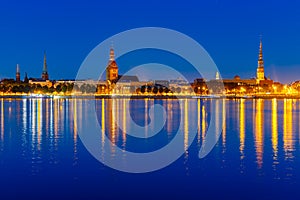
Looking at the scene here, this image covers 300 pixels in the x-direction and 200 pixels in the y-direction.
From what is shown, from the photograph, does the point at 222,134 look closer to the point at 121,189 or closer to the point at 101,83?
the point at 121,189

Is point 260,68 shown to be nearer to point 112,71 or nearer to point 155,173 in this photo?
point 112,71

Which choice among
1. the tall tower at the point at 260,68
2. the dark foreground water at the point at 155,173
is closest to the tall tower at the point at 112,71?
the tall tower at the point at 260,68

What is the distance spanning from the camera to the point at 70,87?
4178 inches

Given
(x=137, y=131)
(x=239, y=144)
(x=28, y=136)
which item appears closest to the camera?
(x=239, y=144)

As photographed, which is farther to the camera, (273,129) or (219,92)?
(219,92)

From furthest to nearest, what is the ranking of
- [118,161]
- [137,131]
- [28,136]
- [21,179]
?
[137,131] → [28,136] → [118,161] → [21,179]

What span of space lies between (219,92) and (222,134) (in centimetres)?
10205

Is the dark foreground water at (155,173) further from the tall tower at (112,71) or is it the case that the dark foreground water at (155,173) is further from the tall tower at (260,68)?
the tall tower at (260,68)

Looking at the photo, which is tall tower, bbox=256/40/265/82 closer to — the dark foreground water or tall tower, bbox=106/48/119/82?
tall tower, bbox=106/48/119/82

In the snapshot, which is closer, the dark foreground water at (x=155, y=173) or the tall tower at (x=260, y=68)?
the dark foreground water at (x=155, y=173)

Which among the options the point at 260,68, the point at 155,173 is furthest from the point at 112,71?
the point at 155,173

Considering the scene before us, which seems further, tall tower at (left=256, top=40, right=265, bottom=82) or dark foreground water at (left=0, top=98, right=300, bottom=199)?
tall tower at (left=256, top=40, right=265, bottom=82)

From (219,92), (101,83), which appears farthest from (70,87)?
(219,92)

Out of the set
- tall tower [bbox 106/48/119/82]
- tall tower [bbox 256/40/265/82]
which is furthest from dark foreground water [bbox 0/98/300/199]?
tall tower [bbox 256/40/265/82]
